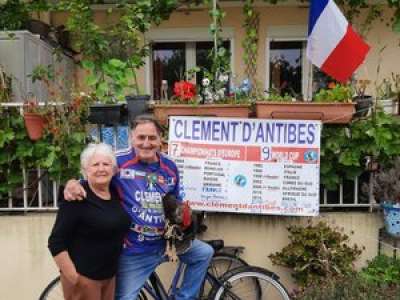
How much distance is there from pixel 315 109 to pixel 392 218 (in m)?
1.12

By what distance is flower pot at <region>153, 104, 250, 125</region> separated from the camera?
446 cm

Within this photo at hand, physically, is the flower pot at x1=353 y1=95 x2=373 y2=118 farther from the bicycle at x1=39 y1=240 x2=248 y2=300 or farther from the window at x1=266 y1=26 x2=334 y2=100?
the window at x1=266 y1=26 x2=334 y2=100

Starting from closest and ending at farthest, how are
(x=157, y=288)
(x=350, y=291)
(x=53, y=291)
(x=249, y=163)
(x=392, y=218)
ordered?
(x=350, y=291), (x=157, y=288), (x=53, y=291), (x=392, y=218), (x=249, y=163)

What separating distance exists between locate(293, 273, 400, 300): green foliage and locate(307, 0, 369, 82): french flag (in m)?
1.75

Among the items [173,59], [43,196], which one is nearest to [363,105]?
[43,196]

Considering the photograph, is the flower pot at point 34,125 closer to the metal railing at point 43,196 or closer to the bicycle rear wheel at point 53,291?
the metal railing at point 43,196

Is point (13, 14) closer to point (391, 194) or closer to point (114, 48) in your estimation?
point (114, 48)

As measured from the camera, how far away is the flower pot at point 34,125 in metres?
4.45

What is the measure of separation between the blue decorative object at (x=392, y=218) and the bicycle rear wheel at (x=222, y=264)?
127cm

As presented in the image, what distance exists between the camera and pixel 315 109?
4418 millimetres

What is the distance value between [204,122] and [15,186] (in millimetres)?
1816

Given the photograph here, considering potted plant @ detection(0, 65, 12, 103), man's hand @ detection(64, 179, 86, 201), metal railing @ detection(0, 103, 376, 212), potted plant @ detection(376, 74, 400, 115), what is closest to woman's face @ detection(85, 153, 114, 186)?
man's hand @ detection(64, 179, 86, 201)

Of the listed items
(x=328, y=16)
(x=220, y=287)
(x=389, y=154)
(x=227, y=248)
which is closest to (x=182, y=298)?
(x=220, y=287)

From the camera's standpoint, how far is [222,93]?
467cm
